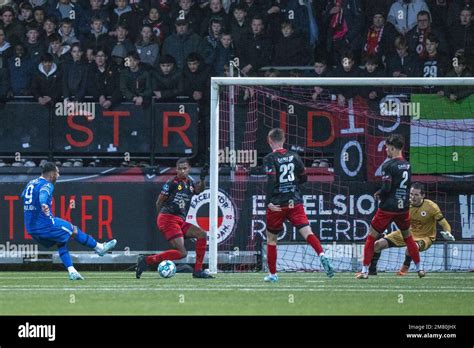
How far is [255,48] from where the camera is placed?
2052 centimetres

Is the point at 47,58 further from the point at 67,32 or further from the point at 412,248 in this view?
the point at 412,248

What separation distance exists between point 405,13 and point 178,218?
6.36 m

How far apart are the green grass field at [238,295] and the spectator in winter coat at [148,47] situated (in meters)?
4.85

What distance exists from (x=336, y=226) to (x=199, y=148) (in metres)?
2.56

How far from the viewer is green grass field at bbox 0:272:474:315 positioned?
38.7ft

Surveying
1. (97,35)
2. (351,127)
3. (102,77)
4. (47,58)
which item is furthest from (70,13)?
(351,127)

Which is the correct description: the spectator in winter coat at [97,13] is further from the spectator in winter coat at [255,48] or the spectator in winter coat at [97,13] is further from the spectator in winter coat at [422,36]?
the spectator in winter coat at [422,36]

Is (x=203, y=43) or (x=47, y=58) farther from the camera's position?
(x=203, y=43)

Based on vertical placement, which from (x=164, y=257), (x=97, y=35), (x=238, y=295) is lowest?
(x=238, y=295)

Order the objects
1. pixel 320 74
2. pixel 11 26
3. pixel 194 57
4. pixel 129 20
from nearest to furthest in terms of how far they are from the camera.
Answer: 1. pixel 320 74
2. pixel 194 57
3. pixel 129 20
4. pixel 11 26

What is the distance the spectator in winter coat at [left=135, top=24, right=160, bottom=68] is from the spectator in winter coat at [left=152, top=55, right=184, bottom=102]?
2.01 feet
